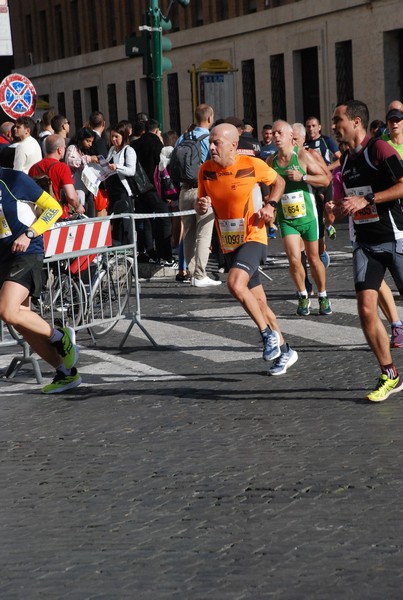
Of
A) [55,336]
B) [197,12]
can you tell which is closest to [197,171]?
[55,336]

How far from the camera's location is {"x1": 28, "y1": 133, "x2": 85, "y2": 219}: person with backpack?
43.6 feet

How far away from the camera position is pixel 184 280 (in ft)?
54.0

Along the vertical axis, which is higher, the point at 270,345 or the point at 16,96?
the point at 16,96

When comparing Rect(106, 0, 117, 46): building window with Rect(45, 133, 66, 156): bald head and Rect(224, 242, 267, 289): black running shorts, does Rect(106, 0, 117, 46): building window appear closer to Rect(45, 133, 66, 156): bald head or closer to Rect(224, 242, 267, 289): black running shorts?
Rect(45, 133, 66, 156): bald head

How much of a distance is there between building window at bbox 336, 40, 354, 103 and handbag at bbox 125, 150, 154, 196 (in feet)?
79.7

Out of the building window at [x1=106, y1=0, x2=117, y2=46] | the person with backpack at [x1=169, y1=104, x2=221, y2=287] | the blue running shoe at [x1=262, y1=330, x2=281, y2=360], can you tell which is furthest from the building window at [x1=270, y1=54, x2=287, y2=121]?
the blue running shoe at [x1=262, y1=330, x2=281, y2=360]

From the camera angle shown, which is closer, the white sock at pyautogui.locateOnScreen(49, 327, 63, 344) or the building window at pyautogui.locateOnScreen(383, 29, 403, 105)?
the white sock at pyautogui.locateOnScreen(49, 327, 63, 344)

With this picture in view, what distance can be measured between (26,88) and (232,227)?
1226 centimetres

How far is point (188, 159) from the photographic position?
51.1ft

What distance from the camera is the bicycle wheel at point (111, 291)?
1109 cm

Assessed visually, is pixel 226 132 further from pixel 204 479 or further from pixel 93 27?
pixel 93 27

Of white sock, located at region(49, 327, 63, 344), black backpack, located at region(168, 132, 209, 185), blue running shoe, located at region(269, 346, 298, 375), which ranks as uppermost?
black backpack, located at region(168, 132, 209, 185)

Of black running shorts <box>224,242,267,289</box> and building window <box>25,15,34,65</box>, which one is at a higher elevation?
building window <box>25,15,34,65</box>

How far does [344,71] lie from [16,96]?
2123 cm
